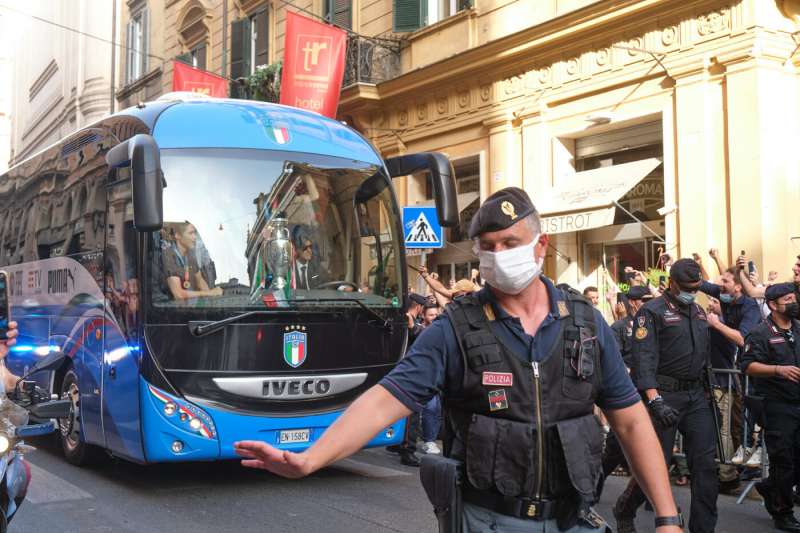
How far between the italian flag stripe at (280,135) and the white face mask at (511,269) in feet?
17.6

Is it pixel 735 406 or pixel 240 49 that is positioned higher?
pixel 240 49

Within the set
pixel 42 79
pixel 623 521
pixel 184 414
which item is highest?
pixel 42 79

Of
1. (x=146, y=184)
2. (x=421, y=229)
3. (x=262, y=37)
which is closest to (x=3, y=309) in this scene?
(x=146, y=184)

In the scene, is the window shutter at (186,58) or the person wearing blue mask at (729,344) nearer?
the person wearing blue mask at (729,344)

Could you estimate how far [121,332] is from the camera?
7.93 metres

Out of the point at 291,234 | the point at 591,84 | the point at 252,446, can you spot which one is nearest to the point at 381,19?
the point at 591,84

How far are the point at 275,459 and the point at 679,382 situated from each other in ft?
13.9

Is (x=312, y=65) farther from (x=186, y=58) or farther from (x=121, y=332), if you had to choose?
(x=186, y=58)

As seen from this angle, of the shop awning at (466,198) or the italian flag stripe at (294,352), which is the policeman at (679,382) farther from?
the shop awning at (466,198)

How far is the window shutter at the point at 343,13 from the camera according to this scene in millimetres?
20609

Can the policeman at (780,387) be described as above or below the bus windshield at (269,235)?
below

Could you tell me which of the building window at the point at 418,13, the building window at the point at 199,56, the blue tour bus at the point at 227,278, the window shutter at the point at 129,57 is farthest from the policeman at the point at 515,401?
the window shutter at the point at 129,57

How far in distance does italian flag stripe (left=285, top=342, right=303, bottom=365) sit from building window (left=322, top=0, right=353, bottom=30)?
1396 centimetres

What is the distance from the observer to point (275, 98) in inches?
837
